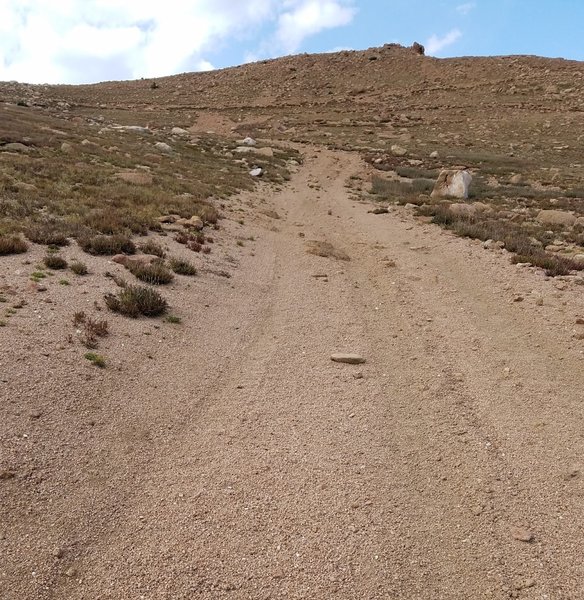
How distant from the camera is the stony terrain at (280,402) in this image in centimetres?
437

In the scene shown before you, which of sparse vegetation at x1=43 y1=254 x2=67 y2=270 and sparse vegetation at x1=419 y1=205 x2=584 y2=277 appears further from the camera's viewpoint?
sparse vegetation at x1=419 y1=205 x2=584 y2=277

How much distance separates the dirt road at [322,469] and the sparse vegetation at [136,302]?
0.78 metres

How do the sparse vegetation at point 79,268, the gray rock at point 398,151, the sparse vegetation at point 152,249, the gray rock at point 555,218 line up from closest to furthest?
the sparse vegetation at point 79,268 → the sparse vegetation at point 152,249 → the gray rock at point 555,218 → the gray rock at point 398,151

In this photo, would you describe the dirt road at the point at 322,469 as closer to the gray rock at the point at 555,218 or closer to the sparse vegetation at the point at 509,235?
the sparse vegetation at the point at 509,235

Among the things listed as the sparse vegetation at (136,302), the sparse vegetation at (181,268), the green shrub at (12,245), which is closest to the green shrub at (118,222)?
the sparse vegetation at (181,268)

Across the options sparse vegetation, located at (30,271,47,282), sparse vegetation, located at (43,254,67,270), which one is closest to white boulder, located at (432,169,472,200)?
sparse vegetation, located at (43,254,67,270)

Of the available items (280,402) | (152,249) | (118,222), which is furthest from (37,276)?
(280,402)

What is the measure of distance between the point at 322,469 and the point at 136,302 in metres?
4.96

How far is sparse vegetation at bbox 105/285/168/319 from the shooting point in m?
8.83

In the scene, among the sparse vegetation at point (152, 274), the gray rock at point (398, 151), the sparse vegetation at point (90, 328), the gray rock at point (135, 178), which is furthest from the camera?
the gray rock at point (398, 151)

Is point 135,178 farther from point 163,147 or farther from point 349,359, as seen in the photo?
point 349,359

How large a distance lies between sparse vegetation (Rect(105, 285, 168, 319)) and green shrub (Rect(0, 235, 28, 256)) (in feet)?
9.42

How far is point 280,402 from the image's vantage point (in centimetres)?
699

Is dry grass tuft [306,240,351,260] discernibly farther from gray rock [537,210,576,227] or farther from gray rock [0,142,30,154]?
gray rock [0,142,30,154]
